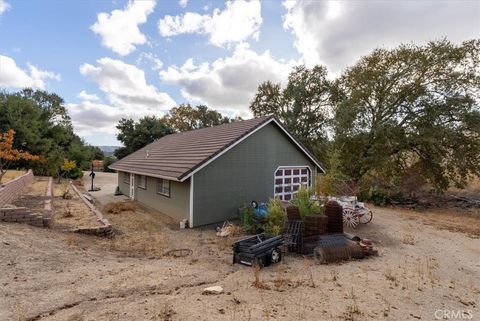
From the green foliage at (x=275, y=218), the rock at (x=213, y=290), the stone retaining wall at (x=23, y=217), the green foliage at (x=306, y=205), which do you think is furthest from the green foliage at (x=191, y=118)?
the rock at (x=213, y=290)

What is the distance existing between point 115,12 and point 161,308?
543 inches

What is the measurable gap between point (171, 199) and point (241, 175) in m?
3.63

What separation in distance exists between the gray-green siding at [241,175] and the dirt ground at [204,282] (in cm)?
251

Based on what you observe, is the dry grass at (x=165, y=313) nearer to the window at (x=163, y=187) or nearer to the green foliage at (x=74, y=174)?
the window at (x=163, y=187)

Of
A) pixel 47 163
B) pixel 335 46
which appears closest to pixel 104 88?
pixel 47 163

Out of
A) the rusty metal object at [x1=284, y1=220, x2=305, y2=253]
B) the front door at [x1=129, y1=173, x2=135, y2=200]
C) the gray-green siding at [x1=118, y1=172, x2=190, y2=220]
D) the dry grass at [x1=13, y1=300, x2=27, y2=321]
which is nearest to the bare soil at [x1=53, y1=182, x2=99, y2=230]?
the gray-green siding at [x1=118, y1=172, x2=190, y2=220]

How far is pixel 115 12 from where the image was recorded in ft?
43.6

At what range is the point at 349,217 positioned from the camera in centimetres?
1222

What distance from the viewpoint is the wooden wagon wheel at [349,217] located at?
1221cm

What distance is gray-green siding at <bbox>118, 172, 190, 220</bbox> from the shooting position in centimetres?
1226

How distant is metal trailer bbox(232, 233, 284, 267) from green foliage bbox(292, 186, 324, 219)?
2533mm

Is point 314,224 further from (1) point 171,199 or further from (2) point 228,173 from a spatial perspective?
(1) point 171,199

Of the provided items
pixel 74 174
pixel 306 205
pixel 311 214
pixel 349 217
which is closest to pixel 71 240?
pixel 311 214

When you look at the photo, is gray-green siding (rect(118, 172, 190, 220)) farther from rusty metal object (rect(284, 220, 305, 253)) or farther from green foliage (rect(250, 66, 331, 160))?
green foliage (rect(250, 66, 331, 160))
